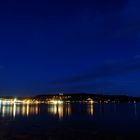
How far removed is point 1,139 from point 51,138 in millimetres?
5424

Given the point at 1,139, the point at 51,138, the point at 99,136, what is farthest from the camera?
the point at 99,136

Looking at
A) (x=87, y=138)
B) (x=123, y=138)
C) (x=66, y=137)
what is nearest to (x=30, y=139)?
(x=66, y=137)

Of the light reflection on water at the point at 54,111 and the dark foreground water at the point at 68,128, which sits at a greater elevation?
the light reflection on water at the point at 54,111

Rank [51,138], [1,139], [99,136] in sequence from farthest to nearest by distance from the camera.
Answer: [99,136] < [51,138] < [1,139]

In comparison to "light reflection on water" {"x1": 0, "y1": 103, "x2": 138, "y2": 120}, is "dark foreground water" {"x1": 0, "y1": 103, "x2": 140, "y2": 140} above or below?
below

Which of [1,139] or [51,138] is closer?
[1,139]

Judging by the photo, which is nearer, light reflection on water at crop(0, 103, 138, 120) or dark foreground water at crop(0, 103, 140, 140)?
dark foreground water at crop(0, 103, 140, 140)

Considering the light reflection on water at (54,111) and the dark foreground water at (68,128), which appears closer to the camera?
the dark foreground water at (68,128)

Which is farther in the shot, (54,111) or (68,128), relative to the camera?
(54,111)

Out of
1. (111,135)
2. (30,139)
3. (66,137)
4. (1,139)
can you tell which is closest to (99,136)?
(111,135)

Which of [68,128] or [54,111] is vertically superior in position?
[54,111]

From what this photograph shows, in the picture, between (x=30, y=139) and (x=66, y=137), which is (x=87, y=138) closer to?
(x=66, y=137)

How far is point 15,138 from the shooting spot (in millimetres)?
30094

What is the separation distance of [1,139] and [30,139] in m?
3.00
